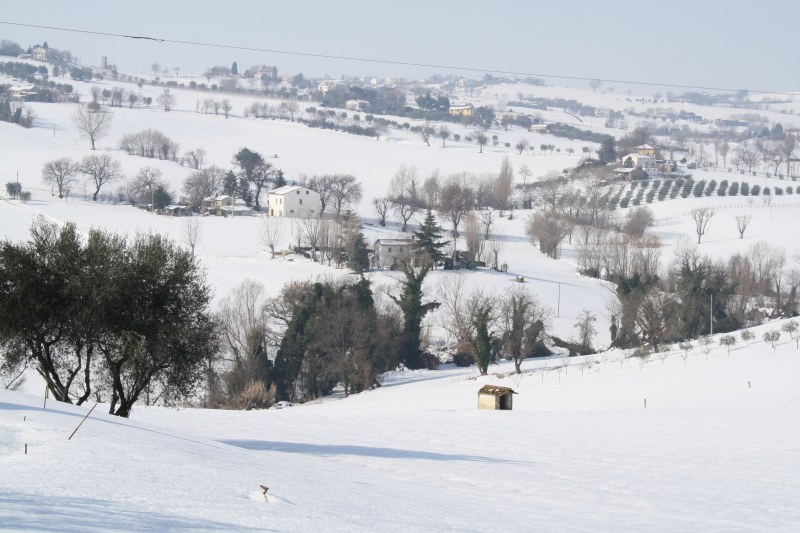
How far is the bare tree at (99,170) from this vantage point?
8731 centimetres

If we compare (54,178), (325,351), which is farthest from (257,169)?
(325,351)

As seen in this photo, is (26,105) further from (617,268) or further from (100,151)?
(617,268)

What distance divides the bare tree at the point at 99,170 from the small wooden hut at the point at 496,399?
6385 cm

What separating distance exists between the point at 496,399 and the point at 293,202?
5942 centimetres

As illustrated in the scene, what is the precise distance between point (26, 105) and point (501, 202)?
75630 millimetres

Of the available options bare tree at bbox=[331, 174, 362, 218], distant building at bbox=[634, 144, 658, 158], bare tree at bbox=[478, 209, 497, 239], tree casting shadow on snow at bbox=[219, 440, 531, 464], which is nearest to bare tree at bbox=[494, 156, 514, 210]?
bare tree at bbox=[478, 209, 497, 239]

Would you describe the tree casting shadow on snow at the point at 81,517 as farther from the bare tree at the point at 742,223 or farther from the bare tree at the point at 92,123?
the bare tree at the point at 92,123

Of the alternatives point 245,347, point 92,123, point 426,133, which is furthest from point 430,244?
point 426,133

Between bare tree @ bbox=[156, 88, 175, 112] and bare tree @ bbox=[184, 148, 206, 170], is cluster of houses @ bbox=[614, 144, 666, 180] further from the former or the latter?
bare tree @ bbox=[156, 88, 175, 112]

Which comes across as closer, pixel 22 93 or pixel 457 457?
pixel 457 457

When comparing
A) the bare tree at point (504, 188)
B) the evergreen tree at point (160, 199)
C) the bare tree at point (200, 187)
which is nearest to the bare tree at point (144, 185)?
the evergreen tree at point (160, 199)

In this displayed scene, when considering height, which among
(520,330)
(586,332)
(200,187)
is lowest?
(586,332)

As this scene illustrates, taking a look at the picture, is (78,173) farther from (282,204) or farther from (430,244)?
(430,244)

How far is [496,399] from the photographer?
27359 millimetres
